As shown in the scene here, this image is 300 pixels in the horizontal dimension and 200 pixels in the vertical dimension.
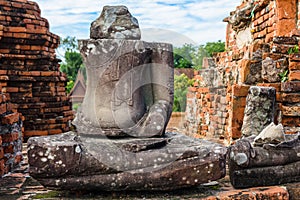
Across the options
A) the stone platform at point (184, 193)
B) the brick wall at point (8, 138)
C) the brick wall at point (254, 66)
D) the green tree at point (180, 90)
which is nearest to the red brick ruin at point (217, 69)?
the brick wall at point (254, 66)

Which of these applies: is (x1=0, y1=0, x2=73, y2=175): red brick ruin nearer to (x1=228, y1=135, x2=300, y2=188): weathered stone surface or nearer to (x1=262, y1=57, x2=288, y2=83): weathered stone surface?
(x1=262, y1=57, x2=288, y2=83): weathered stone surface

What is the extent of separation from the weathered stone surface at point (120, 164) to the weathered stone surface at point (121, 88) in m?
0.22

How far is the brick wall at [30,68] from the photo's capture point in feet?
24.6

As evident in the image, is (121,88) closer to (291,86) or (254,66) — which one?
(291,86)

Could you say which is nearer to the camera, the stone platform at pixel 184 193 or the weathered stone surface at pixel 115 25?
the stone platform at pixel 184 193

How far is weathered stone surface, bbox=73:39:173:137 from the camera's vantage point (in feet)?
10.4

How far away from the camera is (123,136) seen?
3148mm

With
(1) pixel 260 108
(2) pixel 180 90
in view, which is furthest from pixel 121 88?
(2) pixel 180 90

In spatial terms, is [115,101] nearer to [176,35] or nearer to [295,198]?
[176,35]

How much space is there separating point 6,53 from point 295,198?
19.6 feet

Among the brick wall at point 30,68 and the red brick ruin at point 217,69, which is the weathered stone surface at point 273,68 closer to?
the red brick ruin at point 217,69

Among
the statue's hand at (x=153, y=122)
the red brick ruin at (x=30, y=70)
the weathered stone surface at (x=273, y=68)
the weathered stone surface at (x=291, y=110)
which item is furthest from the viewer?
the red brick ruin at (x=30, y=70)

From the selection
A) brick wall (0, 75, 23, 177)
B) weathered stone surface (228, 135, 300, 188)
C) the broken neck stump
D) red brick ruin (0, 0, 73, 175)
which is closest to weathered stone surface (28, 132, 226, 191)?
the broken neck stump

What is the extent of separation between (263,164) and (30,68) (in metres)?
5.67
